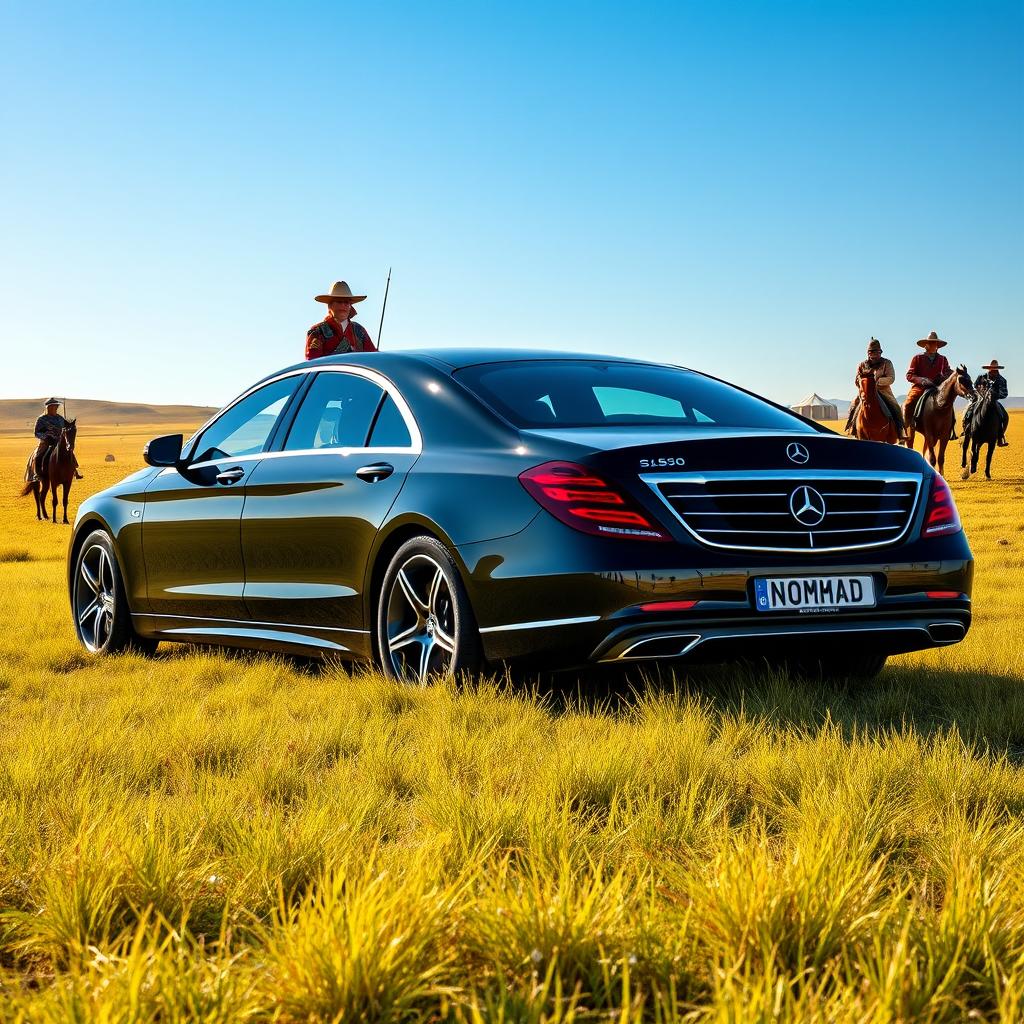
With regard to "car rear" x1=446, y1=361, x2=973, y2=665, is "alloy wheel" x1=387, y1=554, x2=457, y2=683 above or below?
below

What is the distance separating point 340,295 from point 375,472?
675 centimetres

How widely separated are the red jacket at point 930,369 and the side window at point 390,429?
22.7 m

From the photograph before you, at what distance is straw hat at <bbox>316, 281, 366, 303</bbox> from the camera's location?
1198cm

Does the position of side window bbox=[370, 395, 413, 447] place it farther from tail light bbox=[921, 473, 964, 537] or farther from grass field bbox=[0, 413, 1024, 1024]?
tail light bbox=[921, 473, 964, 537]

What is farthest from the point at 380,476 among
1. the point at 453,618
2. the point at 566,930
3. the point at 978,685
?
the point at 566,930

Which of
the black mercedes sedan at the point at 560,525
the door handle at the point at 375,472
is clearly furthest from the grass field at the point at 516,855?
the door handle at the point at 375,472

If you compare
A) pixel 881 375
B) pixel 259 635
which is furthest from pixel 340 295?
pixel 881 375

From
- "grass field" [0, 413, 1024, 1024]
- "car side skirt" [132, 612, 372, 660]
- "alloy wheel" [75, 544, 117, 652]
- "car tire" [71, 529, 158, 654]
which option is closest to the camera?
"grass field" [0, 413, 1024, 1024]

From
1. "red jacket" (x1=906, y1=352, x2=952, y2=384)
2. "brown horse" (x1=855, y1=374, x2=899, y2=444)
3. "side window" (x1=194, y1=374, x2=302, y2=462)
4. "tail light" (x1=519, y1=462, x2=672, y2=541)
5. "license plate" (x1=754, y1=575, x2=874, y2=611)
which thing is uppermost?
"red jacket" (x1=906, y1=352, x2=952, y2=384)

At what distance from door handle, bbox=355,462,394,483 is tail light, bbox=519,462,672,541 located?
1.05m

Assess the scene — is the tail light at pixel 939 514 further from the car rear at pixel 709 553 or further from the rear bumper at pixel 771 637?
the rear bumper at pixel 771 637

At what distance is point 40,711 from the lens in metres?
5.35

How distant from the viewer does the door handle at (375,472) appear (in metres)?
5.55

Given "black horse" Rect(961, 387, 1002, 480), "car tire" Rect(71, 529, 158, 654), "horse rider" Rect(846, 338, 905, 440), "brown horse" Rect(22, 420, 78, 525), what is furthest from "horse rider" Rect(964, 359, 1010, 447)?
"car tire" Rect(71, 529, 158, 654)
